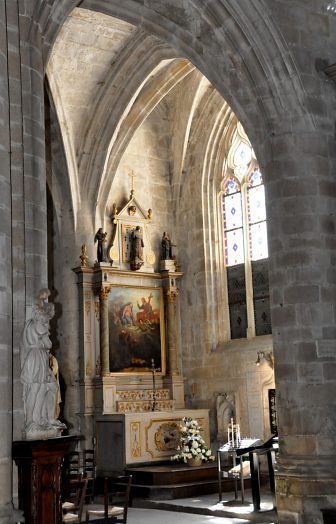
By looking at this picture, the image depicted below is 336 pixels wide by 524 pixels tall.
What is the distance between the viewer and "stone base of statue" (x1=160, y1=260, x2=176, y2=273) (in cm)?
1762

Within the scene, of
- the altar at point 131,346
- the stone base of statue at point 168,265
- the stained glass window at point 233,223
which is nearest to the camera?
the altar at point 131,346

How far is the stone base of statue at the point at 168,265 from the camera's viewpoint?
17625mm

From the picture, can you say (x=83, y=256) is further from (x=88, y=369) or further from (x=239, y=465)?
(x=239, y=465)

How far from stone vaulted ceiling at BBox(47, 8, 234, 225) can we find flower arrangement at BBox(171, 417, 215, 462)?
16.7 feet

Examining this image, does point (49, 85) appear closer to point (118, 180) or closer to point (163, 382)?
point (118, 180)

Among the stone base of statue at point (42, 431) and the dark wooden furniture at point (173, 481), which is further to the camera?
the dark wooden furniture at point (173, 481)

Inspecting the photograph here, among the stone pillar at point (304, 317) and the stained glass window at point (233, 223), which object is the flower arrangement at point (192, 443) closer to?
the stained glass window at point (233, 223)

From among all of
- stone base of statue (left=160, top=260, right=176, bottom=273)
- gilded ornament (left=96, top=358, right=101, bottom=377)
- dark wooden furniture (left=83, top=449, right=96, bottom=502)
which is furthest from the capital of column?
dark wooden furniture (left=83, top=449, right=96, bottom=502)

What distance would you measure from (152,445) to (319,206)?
667cm

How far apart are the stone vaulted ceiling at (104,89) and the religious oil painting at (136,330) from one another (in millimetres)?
2067

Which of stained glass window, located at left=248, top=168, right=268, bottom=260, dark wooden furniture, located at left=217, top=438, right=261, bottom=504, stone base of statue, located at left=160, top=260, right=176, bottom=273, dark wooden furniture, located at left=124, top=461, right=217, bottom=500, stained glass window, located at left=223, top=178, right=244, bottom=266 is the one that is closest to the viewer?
dark wooden furniture, located at left=217, top=438, right=261, bottom=504

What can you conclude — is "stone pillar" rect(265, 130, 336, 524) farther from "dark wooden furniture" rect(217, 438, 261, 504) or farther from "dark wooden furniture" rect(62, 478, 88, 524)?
"dark wooden furniture" rect(62, 478, 88, 524)

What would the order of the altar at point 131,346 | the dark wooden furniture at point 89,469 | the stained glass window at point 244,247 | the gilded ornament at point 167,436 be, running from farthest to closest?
the stained glass window at point 244,247 < the gilded ornament at point 167,436 < the altar at point 131,346 < the dark wooden furniture at point 89,469

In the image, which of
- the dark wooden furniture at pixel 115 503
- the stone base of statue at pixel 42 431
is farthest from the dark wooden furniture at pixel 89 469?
the stone base of statue at pixel 42 431
